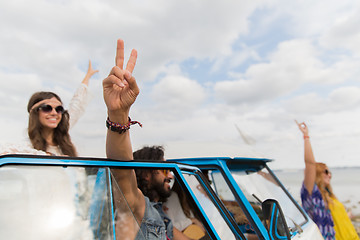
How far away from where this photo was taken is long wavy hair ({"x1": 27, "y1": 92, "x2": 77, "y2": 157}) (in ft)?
7.42

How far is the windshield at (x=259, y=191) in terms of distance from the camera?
277cm

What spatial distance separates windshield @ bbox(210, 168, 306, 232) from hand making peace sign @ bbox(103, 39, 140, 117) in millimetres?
1510

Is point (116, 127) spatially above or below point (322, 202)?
above

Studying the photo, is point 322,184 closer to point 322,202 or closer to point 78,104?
point 322,202

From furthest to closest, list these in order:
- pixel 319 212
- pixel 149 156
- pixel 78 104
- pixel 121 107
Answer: pixel 319 212 < pixel 78 104 < pixel 149 156 < pixel 121 107

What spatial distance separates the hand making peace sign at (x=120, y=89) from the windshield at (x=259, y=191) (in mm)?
1510

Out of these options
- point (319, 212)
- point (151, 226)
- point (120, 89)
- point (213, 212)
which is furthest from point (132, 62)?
point (319, 212)

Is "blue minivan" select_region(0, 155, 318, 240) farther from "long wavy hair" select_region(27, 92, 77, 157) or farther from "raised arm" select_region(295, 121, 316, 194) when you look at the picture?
"raised arm" select_region(295, 121, 316, 194)

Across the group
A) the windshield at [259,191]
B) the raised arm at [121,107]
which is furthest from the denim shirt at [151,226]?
the windshield at [259,191]

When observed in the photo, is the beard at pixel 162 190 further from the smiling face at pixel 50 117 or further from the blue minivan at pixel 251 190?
the smiling face at pixel 50 117

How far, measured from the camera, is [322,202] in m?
3.91

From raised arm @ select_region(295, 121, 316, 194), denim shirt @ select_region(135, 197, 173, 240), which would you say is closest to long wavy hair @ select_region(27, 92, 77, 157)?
denim shirt @ select_region(135, 197, 173, 240)

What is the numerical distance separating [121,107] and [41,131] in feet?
3.93

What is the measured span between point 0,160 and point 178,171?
0.88 metres
